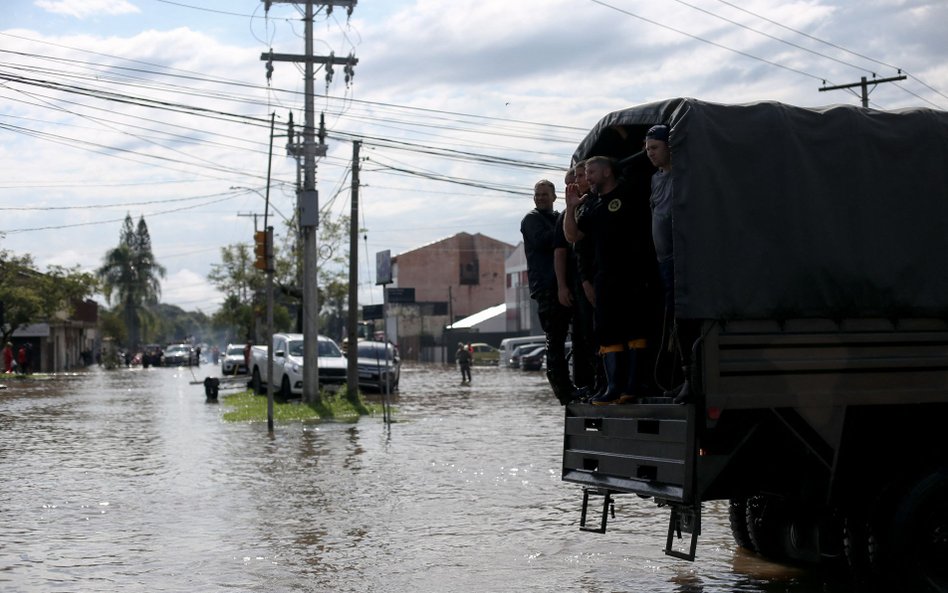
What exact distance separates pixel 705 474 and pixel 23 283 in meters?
73.1

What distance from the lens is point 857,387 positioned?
7438mm

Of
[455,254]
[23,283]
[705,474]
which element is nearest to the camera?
[705,474]

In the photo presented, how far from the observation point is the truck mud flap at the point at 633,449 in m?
7.17

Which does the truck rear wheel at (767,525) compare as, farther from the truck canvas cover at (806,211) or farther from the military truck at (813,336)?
the truck canvas cover at (806,211)

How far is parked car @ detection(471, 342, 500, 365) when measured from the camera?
8431cm

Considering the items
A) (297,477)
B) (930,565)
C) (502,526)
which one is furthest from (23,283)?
(930,565)

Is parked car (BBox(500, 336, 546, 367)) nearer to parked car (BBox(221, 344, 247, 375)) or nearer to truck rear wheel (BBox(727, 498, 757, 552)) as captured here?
parked car (BBox(221, 344, 247, 375))

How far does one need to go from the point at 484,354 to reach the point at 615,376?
264 feet

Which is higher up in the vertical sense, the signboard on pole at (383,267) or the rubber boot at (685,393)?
the signboard on pole at (383,267)

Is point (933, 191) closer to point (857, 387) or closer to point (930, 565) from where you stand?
point (857, 387)

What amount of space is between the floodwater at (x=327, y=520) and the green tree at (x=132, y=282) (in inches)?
4205

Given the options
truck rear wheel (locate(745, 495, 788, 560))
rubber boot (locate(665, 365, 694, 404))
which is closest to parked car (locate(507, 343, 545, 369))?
truck rear wheel (locate(745, 495, 788, 560))

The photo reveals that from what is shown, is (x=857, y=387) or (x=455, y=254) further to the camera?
(x=455, y=254)

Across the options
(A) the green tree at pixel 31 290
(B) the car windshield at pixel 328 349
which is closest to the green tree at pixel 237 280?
(A) the green tree at pixel 31 290
